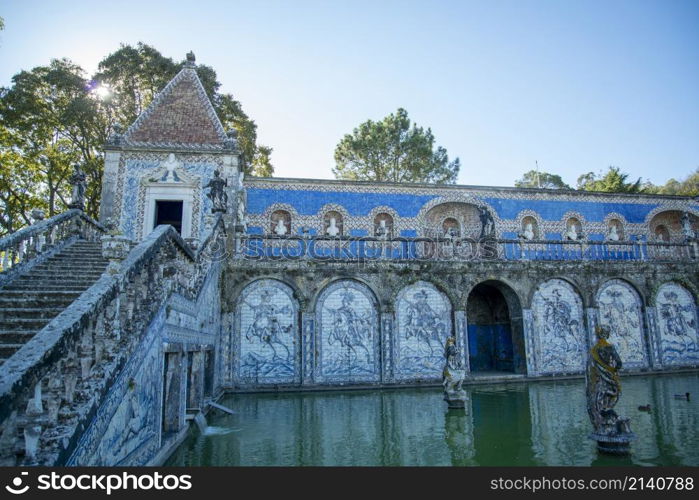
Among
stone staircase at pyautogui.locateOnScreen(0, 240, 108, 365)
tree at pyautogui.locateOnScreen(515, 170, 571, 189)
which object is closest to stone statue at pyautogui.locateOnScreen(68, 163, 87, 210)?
stone staircase at pyautogui.locateOnScreen(0, 240, 108, 365)

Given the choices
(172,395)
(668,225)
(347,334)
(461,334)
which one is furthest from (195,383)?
(668,225)

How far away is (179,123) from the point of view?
1744 centimetres

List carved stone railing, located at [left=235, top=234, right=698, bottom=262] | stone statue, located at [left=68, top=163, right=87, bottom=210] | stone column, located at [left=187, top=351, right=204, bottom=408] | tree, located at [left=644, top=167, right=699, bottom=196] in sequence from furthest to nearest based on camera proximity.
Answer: tree, located at [left=644, top=167, right=699, bottom=196] < carved stone railing, located at [left=235, top=234, right=698, bottom=262] < stone statue, located at [left=68, top=163, right=87, bottom=210] < stone column, located at [left=187, top=351, right=204, bottom=408]

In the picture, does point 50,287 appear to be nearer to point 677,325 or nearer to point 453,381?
point 453,381

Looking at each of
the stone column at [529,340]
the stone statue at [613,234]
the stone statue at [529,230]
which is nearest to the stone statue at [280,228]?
the stone column at [529,340]

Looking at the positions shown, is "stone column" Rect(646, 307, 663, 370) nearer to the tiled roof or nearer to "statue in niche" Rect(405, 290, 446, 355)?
"statue in niche" Rect(405, 290, 446, 355)

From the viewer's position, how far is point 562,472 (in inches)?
187

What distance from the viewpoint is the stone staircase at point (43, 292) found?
5352 millimetres

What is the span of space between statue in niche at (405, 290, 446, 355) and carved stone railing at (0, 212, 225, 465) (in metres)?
10.3

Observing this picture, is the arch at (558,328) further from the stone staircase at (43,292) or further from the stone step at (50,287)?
the stone step at (50,287)

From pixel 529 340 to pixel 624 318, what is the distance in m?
3.94

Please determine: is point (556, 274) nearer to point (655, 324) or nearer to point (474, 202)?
point (655, 324)

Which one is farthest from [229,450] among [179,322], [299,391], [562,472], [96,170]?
[96,170]

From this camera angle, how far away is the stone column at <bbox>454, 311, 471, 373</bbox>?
49.2 ft
